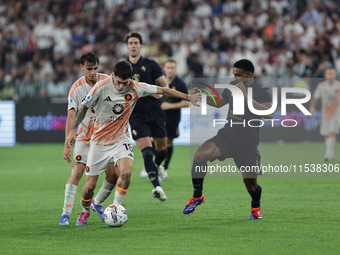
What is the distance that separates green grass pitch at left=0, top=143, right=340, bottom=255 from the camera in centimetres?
→ 641

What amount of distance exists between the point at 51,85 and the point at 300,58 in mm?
9305

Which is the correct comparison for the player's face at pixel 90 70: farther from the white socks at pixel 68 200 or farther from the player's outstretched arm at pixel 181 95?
the white socks at pixel 68 200

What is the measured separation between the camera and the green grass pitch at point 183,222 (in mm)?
6406

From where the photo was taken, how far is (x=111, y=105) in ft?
25.2

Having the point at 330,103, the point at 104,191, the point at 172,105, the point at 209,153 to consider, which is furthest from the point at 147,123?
the point at 330,103

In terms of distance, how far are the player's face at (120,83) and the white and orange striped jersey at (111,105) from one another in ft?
0.24

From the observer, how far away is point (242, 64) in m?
7.91

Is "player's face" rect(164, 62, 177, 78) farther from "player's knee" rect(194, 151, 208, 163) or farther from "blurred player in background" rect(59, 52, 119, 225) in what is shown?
"player's knee" rect(194, 151, 208, 163)

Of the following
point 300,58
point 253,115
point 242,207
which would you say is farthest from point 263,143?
point 253,115

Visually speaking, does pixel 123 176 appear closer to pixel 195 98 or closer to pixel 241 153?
pixel 195 98

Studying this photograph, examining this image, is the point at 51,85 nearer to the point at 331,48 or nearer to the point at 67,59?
the point at 67,59

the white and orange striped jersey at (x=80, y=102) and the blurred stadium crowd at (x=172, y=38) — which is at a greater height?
the blurred stadium crowd at (x=172, y=38)

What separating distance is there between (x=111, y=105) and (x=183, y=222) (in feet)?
5.75

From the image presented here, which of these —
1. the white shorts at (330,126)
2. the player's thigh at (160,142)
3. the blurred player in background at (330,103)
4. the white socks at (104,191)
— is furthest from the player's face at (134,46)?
the white shorts at (330,126)
